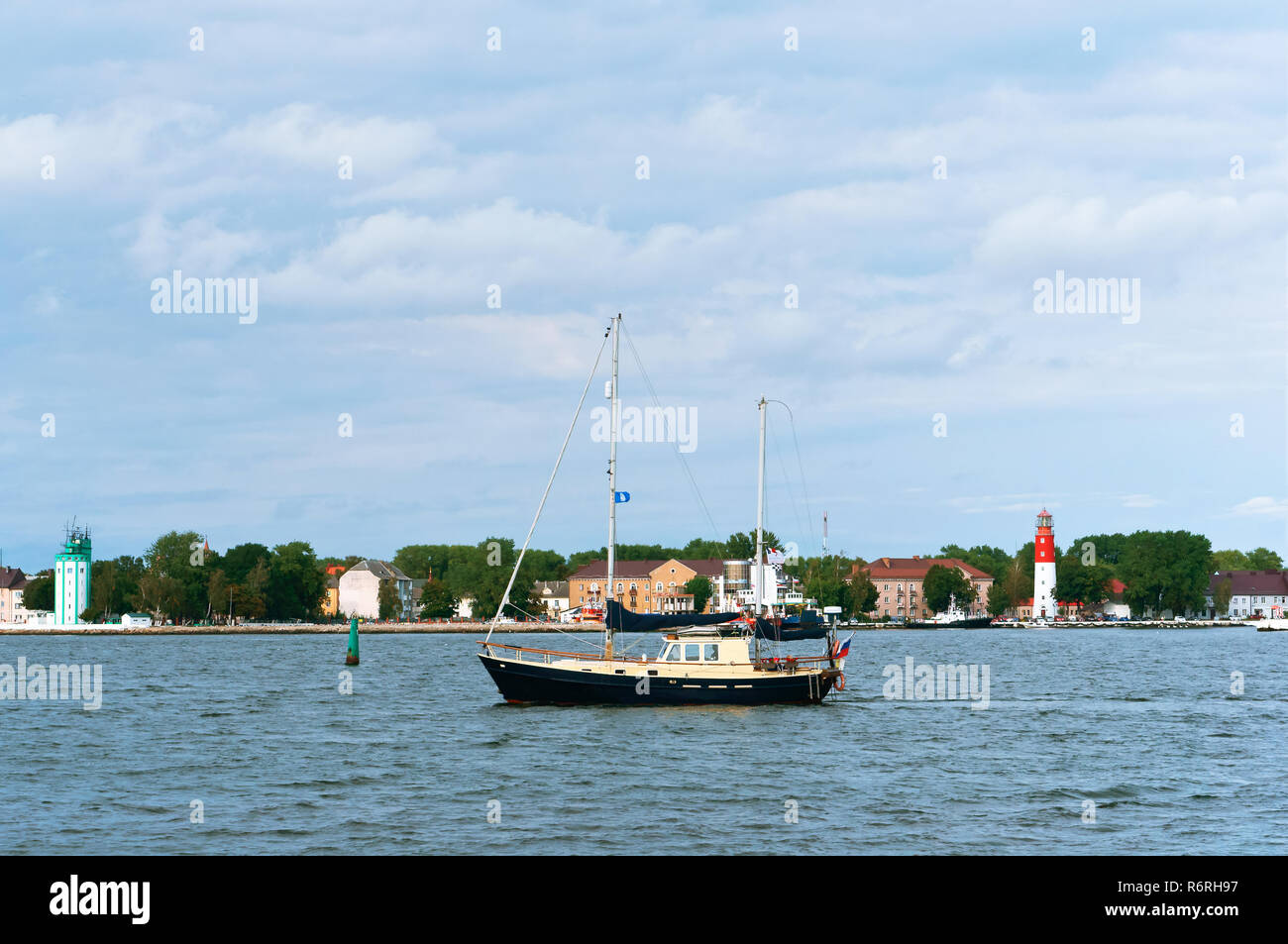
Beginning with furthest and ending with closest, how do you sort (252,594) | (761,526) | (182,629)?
(252,594) < (182,629) < (761,526)

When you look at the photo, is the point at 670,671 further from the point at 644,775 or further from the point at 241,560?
the point at 241,560

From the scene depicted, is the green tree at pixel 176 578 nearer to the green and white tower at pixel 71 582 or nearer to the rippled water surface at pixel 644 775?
the green and white tower at pixel 71 582

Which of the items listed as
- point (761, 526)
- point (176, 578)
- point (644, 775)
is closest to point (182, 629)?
point (176, 578)

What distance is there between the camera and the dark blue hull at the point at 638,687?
152 feet

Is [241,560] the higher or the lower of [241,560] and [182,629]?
the higher

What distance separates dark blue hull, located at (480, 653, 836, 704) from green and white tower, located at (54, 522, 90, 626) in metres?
158

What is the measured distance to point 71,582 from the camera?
7288 inches

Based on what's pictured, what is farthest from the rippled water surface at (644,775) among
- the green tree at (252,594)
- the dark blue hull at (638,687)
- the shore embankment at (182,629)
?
the green tree at (252,594)

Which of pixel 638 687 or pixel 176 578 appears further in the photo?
pixel 176 578

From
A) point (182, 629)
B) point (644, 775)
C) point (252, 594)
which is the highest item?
point (644, 775)

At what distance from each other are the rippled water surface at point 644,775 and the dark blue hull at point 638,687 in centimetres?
64

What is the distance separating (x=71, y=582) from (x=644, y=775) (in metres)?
176

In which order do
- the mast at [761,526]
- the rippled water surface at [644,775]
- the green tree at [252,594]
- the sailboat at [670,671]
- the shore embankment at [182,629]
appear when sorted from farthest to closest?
the green tree at [252,594]
the shore embankment at [182,629]
the mast at [761,526]
the sailboat at [670,671]
the rippled water surface at [644,775]

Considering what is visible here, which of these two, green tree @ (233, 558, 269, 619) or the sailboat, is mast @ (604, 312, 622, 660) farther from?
green tree @ (233, 558, 269, 619)
